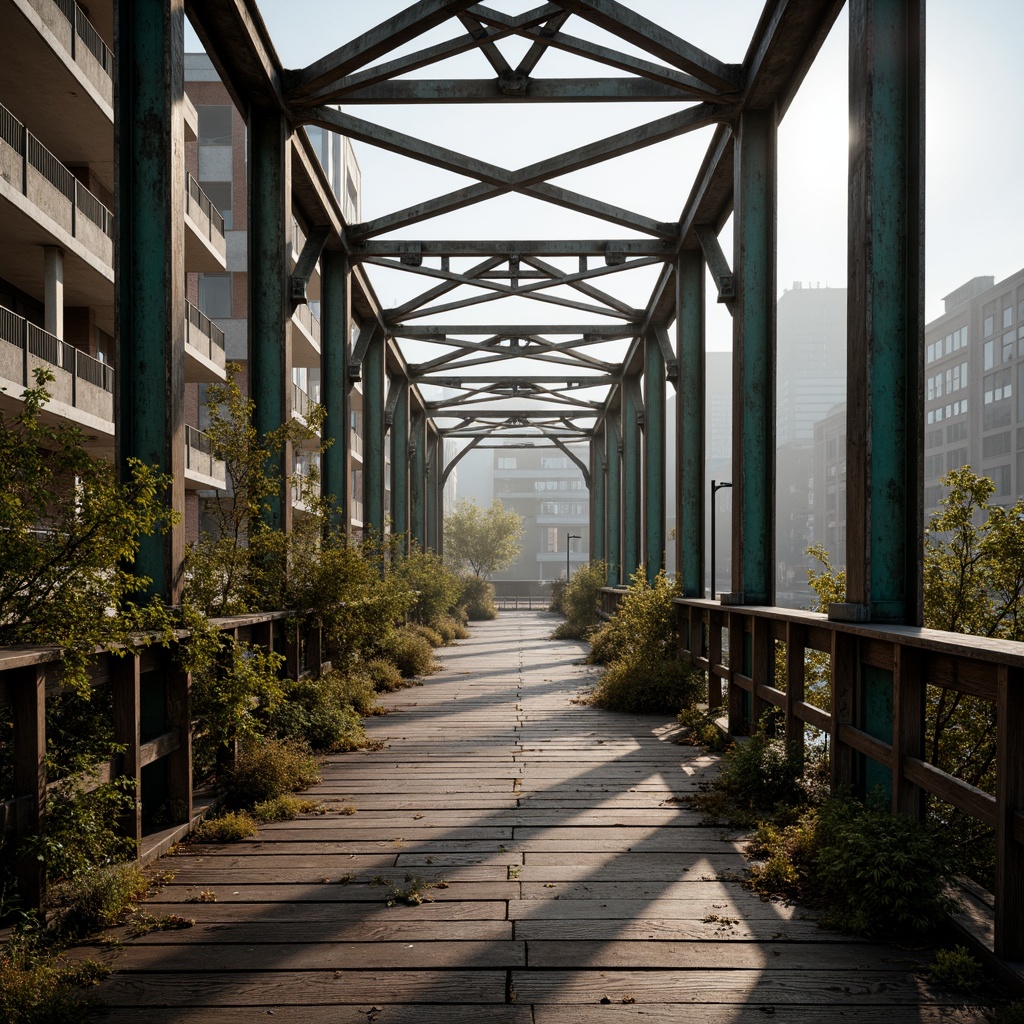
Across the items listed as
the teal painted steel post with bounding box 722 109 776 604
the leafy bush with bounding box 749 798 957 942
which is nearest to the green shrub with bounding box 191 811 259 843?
the leafy bush with bounding box 749 798 957 942

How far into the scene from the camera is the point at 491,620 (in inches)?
1195

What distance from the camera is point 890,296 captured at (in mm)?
5316

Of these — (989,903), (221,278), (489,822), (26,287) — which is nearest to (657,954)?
(989,903)

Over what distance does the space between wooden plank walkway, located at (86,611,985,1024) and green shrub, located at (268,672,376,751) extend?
0.63 m

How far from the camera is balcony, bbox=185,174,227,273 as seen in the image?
63.4ft

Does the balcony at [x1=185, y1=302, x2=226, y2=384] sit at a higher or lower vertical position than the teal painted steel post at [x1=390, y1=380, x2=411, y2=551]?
higher

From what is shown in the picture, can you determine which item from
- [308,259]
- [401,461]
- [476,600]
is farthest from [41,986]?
[476,600]

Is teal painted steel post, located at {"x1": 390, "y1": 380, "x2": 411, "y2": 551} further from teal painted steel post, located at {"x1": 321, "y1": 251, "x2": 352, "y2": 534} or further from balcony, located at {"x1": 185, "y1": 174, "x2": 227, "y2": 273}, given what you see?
teal painted steel post, located at {"x1": 321, "y1": 251, "x2": 352, "y2": 534}

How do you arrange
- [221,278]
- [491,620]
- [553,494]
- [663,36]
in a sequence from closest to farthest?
[663,36]
[221,278]
[491,620]
[553,494]

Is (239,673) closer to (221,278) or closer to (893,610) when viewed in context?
(893,610)

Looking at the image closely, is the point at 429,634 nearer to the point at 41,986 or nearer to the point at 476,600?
the point at 476,600

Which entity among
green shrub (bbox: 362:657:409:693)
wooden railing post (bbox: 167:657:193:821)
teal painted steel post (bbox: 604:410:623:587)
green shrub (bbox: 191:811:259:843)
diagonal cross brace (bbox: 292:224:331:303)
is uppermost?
diagonal cross brace (bbox: 292:224:331:303)

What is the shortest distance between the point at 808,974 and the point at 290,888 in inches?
87.8

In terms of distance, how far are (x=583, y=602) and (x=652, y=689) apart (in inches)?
494
